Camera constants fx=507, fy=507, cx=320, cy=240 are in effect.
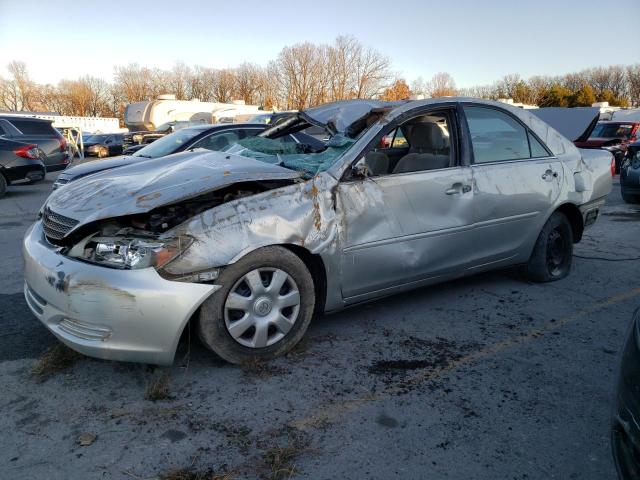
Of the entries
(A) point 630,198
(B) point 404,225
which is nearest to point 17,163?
(B) point 404,225

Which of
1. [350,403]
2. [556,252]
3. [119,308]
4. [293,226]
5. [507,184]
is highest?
[507,184]

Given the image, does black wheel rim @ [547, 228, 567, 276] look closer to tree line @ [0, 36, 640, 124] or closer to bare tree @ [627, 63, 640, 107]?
tree line @ [0, 36, 640, 124]

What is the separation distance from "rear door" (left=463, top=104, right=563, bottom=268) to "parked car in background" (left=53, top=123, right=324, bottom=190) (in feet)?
11.8

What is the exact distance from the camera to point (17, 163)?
34.8ft

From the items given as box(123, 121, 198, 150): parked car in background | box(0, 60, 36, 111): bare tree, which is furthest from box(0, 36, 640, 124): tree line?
box(123, 121, 198, 150): parked car in background

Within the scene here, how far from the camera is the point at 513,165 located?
13.5 feet

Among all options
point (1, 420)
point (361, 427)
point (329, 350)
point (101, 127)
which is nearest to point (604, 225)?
point (329, 350)

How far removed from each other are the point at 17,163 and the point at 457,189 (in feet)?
33.2

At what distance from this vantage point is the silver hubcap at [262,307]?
9.55 feet

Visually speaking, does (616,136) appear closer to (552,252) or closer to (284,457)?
(552,252)

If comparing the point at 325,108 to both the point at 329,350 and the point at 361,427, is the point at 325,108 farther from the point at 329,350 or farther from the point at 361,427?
the point at 361,427

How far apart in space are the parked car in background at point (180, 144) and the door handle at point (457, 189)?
377 cm

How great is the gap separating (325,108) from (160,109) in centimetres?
2508

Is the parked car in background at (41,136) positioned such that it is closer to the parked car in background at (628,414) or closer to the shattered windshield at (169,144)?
the shattered windshield at (169,144)
